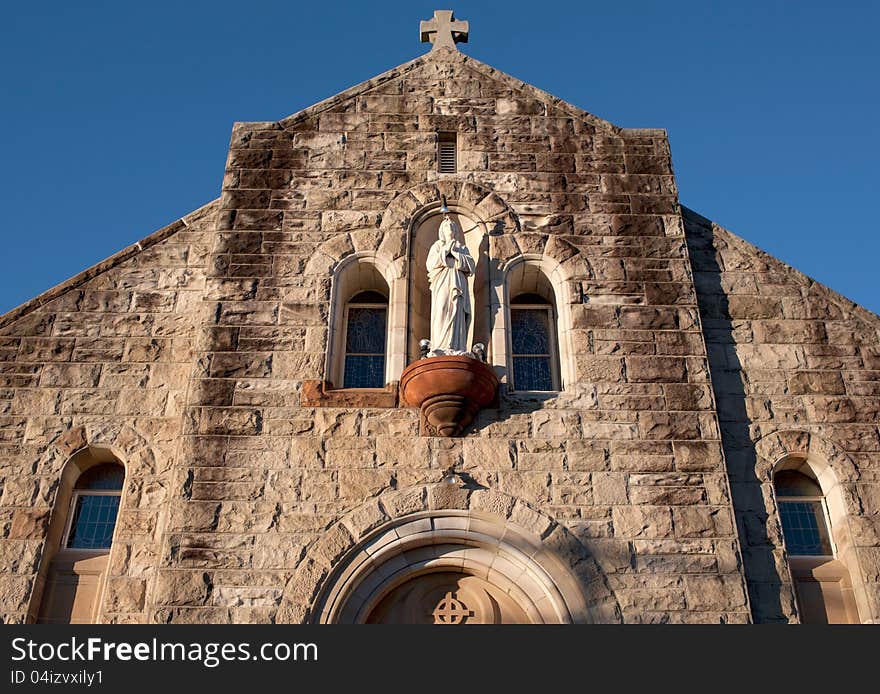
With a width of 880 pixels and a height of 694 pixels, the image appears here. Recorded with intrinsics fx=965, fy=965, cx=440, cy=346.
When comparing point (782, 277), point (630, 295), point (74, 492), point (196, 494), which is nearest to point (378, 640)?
point (196, 494)

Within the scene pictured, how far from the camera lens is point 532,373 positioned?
1114 cm

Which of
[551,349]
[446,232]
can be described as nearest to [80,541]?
[446,232]

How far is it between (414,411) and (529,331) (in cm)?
203

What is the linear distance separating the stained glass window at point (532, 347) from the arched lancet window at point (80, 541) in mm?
4661

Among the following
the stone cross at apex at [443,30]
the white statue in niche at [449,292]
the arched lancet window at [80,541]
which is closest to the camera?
the arched lancet window at [80,541]

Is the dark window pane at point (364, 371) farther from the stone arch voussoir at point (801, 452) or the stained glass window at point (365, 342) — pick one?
the stone arch voussoir at point (801, 452)

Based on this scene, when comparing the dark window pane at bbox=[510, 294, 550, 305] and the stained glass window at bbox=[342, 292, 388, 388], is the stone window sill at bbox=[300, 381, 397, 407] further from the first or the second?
the dark window pane at bbox=[510, 294, 550, 305]

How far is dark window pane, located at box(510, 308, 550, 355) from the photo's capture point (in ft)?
37.3

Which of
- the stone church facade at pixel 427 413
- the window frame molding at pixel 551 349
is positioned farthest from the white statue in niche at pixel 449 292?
the window frame molding at pixel 551 349

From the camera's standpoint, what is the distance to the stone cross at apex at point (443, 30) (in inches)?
539

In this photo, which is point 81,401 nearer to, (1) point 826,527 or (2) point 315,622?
(2) point 315,622

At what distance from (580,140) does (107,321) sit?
20.9 feet

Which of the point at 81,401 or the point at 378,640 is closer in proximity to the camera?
the point at 378,640

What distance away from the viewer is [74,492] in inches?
419
